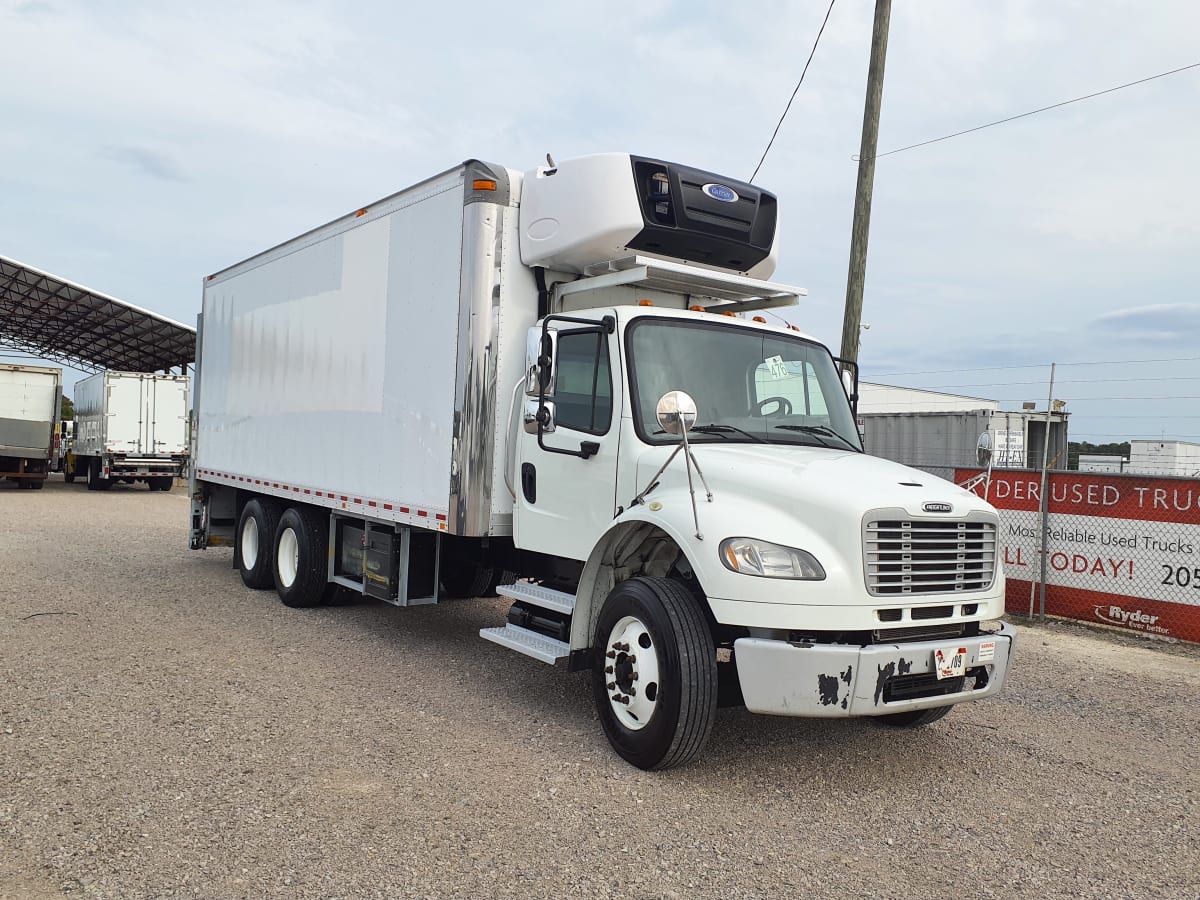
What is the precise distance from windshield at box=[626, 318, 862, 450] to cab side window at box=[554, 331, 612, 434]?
20cm

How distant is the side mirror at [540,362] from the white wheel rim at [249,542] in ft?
17.9

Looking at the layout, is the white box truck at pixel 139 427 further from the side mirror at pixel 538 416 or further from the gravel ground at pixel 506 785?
the side mirror at pixel 538 416

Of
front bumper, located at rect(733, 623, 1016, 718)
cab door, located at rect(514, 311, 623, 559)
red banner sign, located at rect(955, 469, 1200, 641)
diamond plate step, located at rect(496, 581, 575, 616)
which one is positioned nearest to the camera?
front bumper, located at rect(733, 623, 1016, 718)

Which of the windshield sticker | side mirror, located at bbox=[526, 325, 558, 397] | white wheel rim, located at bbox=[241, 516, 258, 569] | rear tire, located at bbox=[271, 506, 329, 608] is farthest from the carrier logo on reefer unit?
white wheel rim, located at bbox=[241, 516, 258, 569]

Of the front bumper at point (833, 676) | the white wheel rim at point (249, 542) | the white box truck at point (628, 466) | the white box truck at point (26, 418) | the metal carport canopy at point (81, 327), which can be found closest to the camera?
the front bumper at point (833, 676)

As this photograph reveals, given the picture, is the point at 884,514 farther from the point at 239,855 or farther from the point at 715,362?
the point at 239,855

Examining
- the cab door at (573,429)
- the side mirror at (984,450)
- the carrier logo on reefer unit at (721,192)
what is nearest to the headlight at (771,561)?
the cab door at (573,429)

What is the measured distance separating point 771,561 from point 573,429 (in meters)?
1.72

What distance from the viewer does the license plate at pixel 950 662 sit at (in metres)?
4.67

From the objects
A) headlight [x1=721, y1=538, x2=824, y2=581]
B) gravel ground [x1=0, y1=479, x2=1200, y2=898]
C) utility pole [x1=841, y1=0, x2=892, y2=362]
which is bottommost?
gravel ground [x1=0, y1=479, x2=1200, y2=898]

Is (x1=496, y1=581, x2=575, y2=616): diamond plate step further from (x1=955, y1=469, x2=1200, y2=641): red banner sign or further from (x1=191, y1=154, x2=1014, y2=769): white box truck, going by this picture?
(x1=955, y1=469, x2=1200, y2=641): red banner sign

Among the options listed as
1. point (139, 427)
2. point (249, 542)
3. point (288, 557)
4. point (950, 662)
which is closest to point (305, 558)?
point (288, 557)

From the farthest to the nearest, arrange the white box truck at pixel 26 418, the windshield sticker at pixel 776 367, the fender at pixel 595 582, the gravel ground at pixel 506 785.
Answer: the white box truck at pixel 26 418 → the windshield sticker at pixel 776 367 → the fender at pixel 595 582 → the gravel ground at pixel 506 785

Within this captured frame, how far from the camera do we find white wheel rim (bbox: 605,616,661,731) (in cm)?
493
